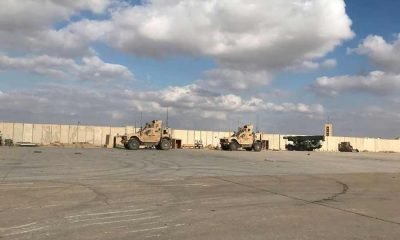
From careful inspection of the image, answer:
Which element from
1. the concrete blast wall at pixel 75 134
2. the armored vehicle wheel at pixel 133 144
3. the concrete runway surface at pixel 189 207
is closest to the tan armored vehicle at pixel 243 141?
the concrete blast wall at pixel 75 134

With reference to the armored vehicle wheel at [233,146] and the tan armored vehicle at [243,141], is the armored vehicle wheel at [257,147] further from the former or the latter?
the armored vehicle wheel at [233,146]

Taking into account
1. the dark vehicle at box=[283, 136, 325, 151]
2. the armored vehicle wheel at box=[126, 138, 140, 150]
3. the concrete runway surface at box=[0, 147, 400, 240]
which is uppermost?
the dark vehicle at box=[283, 136, 325, 151]

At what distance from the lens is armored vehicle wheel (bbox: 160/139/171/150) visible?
50.1 metres

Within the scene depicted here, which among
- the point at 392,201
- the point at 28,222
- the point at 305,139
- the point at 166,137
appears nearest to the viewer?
the point at 28,222

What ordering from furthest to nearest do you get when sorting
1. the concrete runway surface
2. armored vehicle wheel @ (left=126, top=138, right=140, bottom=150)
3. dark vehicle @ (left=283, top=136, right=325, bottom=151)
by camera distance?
dark vehicle @ (left=283, top=136, right=325, bottom=151), armored vehicle wheel @ (left=126, top=138, right=140, bottom=150), the concrete runway surface

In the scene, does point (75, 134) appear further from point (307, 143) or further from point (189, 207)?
point (189, 207)

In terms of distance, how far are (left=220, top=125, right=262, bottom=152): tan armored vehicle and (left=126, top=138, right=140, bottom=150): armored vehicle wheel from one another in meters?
11.6

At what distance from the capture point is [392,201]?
1498cm

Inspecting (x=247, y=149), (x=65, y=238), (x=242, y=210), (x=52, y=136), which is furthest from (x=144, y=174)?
(x=52, y=136)

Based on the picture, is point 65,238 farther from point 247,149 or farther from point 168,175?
point 247,149

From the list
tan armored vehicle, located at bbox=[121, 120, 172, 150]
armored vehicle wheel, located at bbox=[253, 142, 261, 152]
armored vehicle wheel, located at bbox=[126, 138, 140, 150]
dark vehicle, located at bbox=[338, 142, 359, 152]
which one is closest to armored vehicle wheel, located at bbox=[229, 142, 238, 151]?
armored vehicle wheel, located at bbox=[253, 142, 261, 152]

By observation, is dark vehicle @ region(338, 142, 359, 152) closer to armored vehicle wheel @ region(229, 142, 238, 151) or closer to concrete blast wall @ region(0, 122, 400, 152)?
concrete blast wall @ region(0, 122, 400, 152)

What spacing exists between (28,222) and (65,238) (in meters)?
1.72

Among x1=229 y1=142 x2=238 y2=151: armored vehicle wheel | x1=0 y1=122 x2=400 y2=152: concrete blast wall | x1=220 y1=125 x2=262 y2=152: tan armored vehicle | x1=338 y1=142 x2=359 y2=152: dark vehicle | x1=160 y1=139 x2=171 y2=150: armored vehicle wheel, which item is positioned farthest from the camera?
x1=338 y1=142 x2=359 y2=152: dark vehicle
